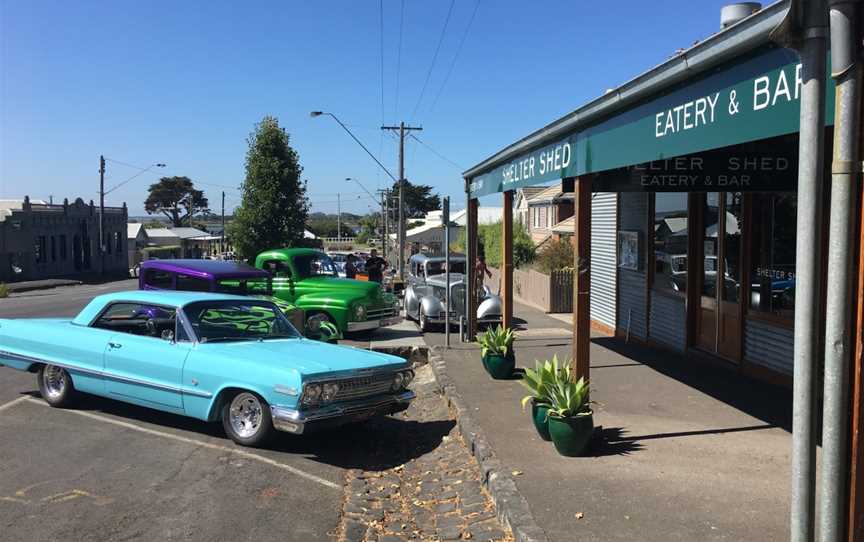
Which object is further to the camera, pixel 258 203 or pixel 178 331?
pixel 258 203

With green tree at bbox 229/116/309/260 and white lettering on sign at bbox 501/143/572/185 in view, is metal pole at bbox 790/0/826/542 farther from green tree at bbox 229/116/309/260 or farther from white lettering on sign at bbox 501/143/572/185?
green tree at bbox 229/116/309/260

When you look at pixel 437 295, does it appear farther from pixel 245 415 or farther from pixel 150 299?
pixel 245 415

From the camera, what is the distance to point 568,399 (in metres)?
6.21

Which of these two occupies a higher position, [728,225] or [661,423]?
[728,225]

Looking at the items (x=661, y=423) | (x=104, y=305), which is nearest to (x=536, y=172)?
(x=661, y=423)

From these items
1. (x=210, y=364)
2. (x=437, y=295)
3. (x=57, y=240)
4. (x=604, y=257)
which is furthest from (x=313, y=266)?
(x=57, y=240)

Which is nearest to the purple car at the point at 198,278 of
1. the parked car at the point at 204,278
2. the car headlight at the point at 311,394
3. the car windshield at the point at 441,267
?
the parked car at the point at 204,278

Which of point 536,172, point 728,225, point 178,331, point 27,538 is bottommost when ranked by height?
point 27,538

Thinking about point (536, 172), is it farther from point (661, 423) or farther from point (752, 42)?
point (752, 42)

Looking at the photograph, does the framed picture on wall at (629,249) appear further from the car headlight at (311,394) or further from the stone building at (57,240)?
the stone building at (57,240)

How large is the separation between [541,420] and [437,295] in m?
10.4

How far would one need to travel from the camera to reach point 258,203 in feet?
101

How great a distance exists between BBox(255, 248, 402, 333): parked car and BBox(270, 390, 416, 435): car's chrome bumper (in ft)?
23.0

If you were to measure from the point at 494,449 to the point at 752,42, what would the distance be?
152 inches
